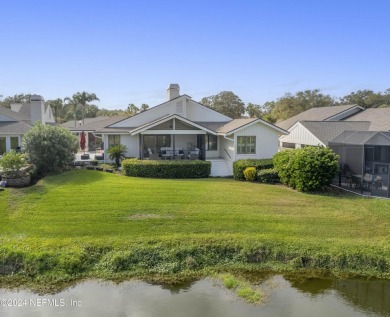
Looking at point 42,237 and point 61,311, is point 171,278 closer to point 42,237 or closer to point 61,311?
point 61,311

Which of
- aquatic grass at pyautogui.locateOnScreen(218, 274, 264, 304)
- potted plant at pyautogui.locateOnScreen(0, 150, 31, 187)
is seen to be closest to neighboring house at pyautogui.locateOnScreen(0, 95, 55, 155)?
potted plant at pyautogui.locateOnScreen(0, 150, 31, 187)

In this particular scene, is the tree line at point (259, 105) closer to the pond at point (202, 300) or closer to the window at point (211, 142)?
the window at point (211, 142)

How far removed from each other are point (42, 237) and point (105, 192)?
4.99 meters

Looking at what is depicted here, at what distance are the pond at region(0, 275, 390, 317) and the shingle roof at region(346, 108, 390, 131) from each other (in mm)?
17262

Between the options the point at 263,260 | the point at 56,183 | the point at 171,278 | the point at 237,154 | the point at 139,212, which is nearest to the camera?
the point at 171,278

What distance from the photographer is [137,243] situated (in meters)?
12.2

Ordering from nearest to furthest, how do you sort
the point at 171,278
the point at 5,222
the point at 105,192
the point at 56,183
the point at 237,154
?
the point at 171,278 < the point at 5,222 < the point at 105,192 < the point at 56,183 < the point at 237,154

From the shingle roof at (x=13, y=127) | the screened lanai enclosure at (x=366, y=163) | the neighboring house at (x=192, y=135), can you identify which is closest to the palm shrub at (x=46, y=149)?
the neighboring house at (x=192, y=135)

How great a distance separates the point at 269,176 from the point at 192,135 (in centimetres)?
836

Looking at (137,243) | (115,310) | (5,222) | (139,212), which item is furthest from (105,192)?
(115,310)

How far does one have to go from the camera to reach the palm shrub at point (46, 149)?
2131 centimetres

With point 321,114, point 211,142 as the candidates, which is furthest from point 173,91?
point 321,114

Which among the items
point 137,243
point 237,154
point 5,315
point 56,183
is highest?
point 237,154

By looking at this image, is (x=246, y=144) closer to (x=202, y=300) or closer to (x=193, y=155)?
(x=193, y=155)
